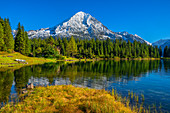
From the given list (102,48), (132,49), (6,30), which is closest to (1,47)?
(6,30)

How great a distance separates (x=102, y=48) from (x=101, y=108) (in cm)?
17378

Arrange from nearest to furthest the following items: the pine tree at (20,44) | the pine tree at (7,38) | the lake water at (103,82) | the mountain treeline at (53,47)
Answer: the lake water at (103,82)
the pine tree at (7,38)
the mountain treeline at (53,47)
the pine tree at (20,44)

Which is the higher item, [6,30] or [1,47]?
[6,30]

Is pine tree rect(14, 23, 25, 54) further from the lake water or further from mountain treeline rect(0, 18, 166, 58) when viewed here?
the lake water

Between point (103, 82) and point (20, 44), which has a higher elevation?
point (20, 44)

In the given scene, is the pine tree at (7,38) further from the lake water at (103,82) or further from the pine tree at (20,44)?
the lake water at (103,82)

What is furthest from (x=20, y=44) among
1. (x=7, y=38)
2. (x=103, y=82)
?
(x=103, y=82)

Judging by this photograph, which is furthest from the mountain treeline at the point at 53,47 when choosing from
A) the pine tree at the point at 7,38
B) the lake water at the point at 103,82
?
the lake water at the point at 103,82

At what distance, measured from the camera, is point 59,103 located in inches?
500

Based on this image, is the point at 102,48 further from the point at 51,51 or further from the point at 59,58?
the point at 51,51

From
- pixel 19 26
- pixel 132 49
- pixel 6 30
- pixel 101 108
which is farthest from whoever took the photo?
pixel 132 49

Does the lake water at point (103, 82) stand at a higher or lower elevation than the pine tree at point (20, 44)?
lower

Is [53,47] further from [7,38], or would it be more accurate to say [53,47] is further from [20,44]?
[7,38]

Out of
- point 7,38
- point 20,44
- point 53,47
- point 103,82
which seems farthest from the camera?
point 53,47
